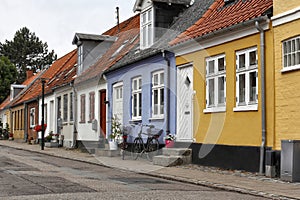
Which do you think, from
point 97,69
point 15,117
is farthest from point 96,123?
point 15,117

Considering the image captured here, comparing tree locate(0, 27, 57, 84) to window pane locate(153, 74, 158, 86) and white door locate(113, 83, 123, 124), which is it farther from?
window pane locate(153, 74, 158, 86)

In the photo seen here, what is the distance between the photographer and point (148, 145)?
65.5 ft

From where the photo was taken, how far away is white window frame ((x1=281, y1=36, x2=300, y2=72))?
13.4 meters

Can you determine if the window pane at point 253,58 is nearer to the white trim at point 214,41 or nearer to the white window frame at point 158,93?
the white trim at point 214,41

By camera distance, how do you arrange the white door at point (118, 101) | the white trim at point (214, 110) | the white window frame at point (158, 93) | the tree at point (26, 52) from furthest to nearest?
the tree at point (26, 52)
the white door at point (118, 101)
the white window frame at point (158, 93)
the white trim at point (214, 110)

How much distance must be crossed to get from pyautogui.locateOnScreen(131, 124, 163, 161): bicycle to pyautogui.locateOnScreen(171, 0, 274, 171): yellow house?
1.27 meters

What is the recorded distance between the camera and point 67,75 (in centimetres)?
3331

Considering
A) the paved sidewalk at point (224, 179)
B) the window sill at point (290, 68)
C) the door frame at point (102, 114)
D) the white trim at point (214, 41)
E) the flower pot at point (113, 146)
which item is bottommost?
the paved sidewalk at point (224, 179)

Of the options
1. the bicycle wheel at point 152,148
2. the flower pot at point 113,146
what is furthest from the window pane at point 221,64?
the flower pot at point 113,146

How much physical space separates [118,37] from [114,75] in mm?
5548

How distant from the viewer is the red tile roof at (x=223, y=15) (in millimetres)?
14982

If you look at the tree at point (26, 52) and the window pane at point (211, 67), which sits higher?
the tree at point (26, 52)

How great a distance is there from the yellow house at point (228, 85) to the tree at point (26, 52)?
67970 mm

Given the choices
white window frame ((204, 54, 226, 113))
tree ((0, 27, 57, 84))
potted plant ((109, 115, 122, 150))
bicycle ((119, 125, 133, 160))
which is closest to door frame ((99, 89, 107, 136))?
potted plant ((109, 115, 122, 150))
